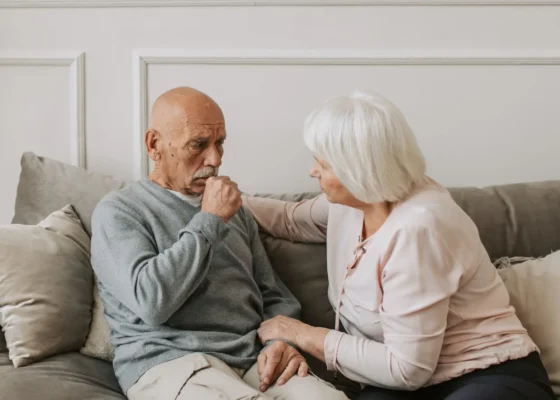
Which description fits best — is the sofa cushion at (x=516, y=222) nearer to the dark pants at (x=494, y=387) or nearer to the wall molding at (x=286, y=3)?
the dark pants at (x=494, y=387)

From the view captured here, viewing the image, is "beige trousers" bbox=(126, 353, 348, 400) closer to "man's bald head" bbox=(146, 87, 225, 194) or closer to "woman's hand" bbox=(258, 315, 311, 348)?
"woman's hand" bbox=(258, 315, 311, 348)

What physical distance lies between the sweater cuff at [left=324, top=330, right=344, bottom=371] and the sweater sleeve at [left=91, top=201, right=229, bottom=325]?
1.15ft

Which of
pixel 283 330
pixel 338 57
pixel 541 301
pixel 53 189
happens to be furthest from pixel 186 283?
pixel 338 57

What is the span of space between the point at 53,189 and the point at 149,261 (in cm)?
60

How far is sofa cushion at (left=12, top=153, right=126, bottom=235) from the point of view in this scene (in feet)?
6.14

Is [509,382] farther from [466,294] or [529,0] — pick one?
[529,0]

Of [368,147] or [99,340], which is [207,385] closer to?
[99,340]

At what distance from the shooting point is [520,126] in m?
2.19

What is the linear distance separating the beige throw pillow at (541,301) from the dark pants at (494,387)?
127mm

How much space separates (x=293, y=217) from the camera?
186 centimetres

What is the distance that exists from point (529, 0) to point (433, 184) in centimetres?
98

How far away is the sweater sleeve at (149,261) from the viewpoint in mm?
1443

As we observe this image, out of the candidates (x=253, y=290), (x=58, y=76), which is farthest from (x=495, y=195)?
(x=58, y=76)

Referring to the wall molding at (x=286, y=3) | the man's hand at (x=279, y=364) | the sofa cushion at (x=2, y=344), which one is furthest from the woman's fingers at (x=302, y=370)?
the wall molding at (x=286, y=3)
